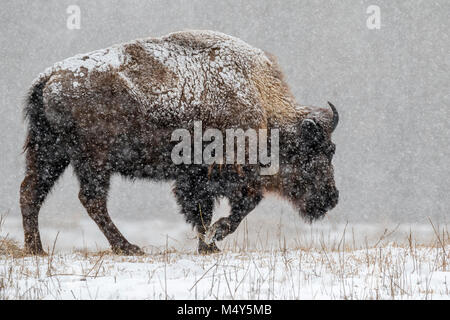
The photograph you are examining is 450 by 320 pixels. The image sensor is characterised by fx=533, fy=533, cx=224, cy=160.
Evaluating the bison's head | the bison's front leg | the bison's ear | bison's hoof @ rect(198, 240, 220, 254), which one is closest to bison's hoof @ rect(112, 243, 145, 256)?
bison's hoof @ rect(198, 240, 220, 254)

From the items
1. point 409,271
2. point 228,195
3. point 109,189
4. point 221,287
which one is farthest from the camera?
point 228,195

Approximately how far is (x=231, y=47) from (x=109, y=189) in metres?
2.61

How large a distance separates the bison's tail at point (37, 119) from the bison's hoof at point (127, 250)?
1586 millimetres

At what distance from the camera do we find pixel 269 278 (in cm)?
412

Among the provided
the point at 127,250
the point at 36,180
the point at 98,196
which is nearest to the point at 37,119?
the point at 36,180

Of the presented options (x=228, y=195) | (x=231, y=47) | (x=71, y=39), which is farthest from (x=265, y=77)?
(x=71, y=39)

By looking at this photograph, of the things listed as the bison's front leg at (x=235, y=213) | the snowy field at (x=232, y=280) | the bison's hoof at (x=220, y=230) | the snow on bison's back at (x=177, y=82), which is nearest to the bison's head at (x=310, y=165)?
the snow on bison's back at (x=177, y=82)

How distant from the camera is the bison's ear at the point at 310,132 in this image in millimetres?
7391

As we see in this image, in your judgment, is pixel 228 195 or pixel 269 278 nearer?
pixel 269 278

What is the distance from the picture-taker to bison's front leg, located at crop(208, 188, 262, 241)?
21.7 feet

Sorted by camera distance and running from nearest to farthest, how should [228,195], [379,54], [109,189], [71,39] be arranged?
[109,189] → [228,195] → [71,39] → [379,54]

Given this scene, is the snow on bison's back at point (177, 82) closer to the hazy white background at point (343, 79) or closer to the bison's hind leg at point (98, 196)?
the bison's hind leg at point (98, 196)

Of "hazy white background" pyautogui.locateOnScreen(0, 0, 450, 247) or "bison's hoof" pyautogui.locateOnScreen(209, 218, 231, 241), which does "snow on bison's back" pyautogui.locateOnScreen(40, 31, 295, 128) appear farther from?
"hazy white background" pyautogui.locateOnScreen(0, 0, 450, 247)
